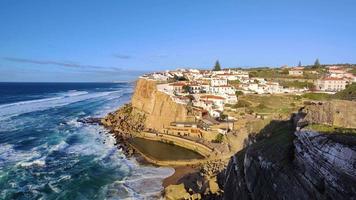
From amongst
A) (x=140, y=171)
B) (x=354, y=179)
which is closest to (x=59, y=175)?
(x=140, y=171)

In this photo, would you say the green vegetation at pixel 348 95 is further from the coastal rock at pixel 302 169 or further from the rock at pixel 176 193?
the coastal rock at pixel 302 169

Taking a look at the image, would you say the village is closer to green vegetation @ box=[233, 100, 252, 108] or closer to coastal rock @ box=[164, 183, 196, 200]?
green vegetation @ box=[233, 100, 252, 108]

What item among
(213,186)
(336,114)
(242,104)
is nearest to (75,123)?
(242,104)

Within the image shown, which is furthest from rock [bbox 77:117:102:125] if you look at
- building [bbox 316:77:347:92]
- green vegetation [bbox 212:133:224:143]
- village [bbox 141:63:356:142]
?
building [bbox 316:77:347:92]

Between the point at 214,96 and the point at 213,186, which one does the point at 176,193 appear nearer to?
the point at 213,186

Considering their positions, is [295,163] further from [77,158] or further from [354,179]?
[77,158]

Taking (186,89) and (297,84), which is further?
(297,84)

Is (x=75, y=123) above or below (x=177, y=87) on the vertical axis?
below
